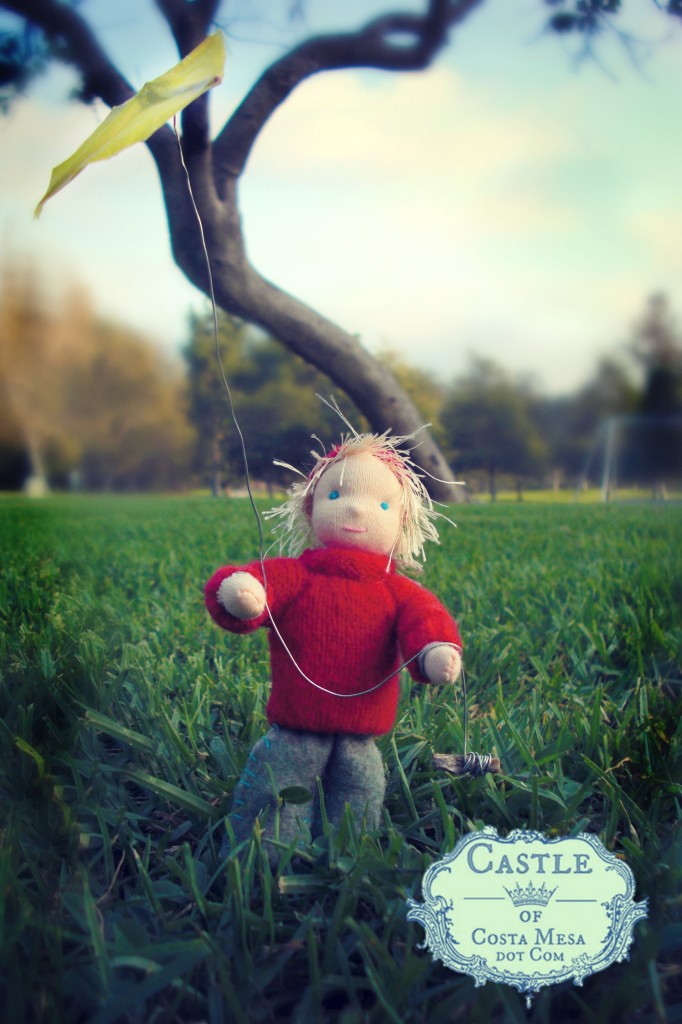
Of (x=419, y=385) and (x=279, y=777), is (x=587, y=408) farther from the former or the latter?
(x=279, y=777)

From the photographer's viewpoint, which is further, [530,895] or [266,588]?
[266,588]

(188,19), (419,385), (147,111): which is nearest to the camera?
(147,111)

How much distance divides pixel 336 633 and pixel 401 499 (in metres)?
0.14

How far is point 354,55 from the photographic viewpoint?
63cm

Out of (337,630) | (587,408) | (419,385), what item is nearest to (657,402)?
(587,408)

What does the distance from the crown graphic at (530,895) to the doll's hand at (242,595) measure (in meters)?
0.29


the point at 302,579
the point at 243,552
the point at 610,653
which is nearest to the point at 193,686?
the point at 243,552

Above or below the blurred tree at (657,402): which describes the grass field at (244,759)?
below

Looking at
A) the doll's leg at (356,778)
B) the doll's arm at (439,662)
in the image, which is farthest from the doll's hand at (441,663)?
the doll's leg at (356,778)

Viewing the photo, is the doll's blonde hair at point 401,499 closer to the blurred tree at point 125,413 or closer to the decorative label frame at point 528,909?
the blurred tree at point 125,413

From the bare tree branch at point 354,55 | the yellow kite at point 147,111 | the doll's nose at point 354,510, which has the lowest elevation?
the doll's nose at point 354,510

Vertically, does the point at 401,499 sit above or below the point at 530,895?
above

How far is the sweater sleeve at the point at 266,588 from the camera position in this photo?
0.71m

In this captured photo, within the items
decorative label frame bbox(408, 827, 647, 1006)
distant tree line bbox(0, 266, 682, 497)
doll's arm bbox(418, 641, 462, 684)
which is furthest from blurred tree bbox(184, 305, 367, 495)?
decorative label frame bbox(408, 827, 647, 1006)
